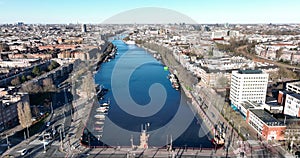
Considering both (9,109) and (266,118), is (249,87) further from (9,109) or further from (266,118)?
(9,109)

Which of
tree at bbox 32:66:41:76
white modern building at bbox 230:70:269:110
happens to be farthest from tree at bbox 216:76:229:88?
tree at bbox 32:66:41:76

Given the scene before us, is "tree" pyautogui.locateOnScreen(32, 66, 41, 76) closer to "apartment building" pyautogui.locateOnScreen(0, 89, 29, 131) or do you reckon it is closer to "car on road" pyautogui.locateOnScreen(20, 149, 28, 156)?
"apartment building" pyautogui.locateOnScreen(0, 89, 29, 131)

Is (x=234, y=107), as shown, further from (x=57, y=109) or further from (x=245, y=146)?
(x=57, y=109)

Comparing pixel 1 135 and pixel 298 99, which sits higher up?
pixel 298 99

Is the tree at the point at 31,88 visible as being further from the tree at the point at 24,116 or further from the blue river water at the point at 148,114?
the blue river water at the point at 148,114

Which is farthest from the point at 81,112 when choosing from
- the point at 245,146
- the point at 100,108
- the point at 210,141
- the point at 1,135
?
the point at 245,146

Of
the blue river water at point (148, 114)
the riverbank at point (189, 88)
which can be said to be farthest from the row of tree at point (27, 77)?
the riverbank at point (189, 88)

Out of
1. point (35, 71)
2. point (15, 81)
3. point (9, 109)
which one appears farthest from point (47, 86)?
point (9, 109)

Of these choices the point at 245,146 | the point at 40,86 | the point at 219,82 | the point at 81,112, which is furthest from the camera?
the point at 219,82
